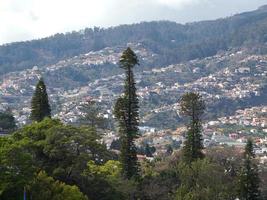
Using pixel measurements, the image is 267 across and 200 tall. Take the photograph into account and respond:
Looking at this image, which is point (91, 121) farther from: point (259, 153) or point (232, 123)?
point (232, 123)

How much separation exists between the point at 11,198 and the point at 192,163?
1824 centimetres

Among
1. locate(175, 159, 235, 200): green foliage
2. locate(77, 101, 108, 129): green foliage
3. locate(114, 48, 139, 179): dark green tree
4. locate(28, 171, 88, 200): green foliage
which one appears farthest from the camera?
locate(77, 101, 108, 129): green foliage

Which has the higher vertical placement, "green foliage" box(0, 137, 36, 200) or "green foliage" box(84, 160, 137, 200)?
"green foliage" box(0, 137, 36, 200)

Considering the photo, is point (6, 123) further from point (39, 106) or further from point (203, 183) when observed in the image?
point (203, 183)

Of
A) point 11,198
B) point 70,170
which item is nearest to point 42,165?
point 70,170

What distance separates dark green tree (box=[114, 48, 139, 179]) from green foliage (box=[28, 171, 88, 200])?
13.2 metres

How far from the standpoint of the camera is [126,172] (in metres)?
43.4

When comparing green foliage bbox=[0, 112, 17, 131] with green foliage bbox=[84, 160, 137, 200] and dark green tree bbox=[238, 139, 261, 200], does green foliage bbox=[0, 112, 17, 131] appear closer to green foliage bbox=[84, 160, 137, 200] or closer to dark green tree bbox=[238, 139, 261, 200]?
green foliage bbox=[84, 160, 137, 200]

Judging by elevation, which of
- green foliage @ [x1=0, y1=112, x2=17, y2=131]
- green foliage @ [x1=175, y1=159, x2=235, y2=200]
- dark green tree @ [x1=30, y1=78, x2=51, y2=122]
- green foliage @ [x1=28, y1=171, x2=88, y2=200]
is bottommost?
green foliage @ [x1=175, y1=159, x2=235, y2=200]

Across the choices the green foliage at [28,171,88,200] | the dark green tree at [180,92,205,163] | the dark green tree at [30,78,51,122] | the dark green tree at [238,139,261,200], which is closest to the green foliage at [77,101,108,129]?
the dark green tree at [30,78,51,122]

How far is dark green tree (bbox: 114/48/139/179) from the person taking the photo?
144 feet

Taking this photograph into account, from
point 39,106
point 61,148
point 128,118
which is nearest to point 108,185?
point 61,148

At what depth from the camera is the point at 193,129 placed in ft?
158

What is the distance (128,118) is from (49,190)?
16.2m
